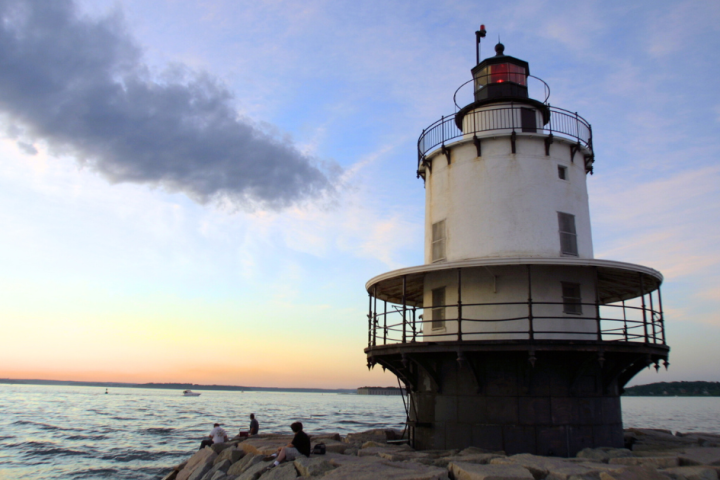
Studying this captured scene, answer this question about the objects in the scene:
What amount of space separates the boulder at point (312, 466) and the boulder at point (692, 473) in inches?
268

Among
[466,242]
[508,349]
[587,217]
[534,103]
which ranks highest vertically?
[534,103]

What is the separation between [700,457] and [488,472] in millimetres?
5890

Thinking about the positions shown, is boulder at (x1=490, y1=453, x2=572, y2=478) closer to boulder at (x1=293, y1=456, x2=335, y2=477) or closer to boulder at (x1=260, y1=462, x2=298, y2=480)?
boulder at (x1=293, y1=456, x2=335, y2=477)

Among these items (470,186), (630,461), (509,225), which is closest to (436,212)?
(470,186)

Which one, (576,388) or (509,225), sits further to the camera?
(509,225)

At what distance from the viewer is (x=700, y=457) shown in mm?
12141

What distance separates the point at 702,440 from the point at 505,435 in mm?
9985

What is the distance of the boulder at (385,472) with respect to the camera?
10062 millimetres

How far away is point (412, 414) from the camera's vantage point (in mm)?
16844

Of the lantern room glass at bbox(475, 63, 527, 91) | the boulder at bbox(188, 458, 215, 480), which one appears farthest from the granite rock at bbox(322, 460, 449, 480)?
the lantern room glass at bbox(475, 63, 527, 91)

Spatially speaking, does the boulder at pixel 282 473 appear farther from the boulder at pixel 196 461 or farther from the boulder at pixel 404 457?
the boulder at pixel 196 461

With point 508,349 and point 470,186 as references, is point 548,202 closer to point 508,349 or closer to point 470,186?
point 470,186

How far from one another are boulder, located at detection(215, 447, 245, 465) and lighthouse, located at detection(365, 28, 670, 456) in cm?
469

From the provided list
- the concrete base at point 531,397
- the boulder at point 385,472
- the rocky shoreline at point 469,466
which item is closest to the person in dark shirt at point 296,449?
the rocky shoreline at point 469,466
